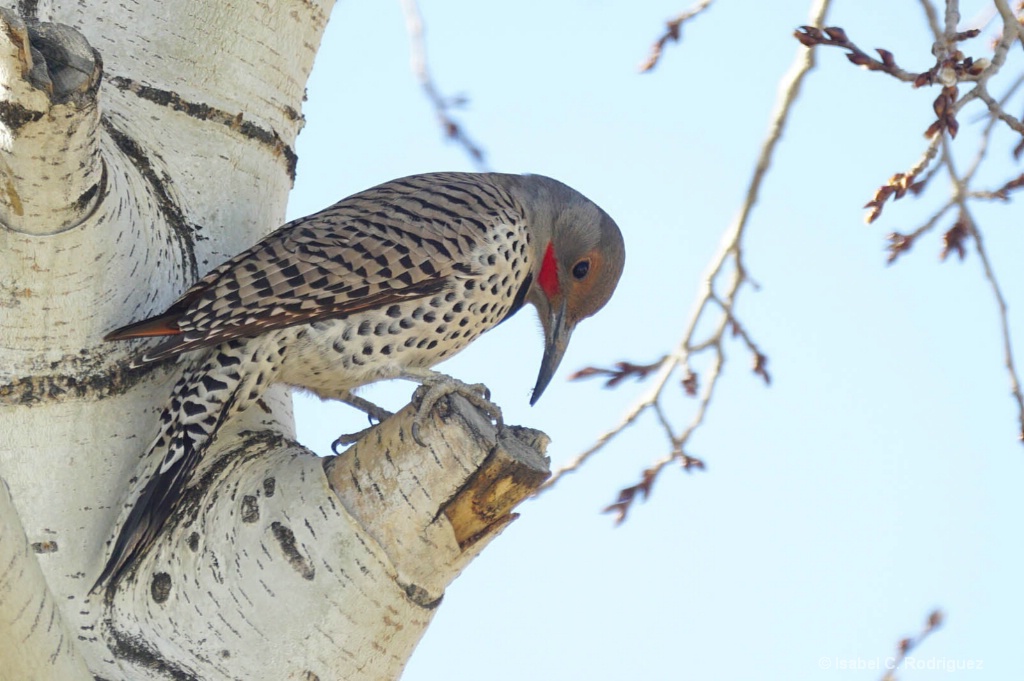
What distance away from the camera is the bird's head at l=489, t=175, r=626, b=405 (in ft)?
13.7

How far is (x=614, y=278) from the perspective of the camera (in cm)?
429

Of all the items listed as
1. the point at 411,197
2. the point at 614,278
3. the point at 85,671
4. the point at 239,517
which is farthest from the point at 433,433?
the point at 614,278

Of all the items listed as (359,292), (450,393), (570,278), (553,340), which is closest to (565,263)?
(570,278)

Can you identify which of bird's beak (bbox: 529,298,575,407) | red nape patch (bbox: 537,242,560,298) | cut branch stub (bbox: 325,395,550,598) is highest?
red nape patch (bbox: 537,242,560,298)

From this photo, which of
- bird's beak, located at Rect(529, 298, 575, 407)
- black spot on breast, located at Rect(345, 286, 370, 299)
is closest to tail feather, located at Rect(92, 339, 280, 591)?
black spot on breast, located at Rect(345, 286, 370, 299)

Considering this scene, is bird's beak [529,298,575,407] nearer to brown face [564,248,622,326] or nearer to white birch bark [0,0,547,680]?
brown face [564,248,622,326]

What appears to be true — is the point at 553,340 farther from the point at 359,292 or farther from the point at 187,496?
the point at 187,496

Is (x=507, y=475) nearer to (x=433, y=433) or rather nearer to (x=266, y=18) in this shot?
(x=433, y=433)

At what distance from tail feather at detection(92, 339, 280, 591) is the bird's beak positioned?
49.5 inches

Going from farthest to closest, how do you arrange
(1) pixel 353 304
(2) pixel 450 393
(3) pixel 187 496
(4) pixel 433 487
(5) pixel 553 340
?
1. (5) pixel 553 340
2. (1) pixel 353 304
3. (2) pixel 450 393
4. (3) pixel 187 496
5. (4) pixel 433 487

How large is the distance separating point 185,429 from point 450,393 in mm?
595

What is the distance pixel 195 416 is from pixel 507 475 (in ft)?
2.37

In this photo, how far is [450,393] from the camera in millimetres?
2820

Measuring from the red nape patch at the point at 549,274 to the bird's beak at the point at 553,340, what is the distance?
0.05 m
